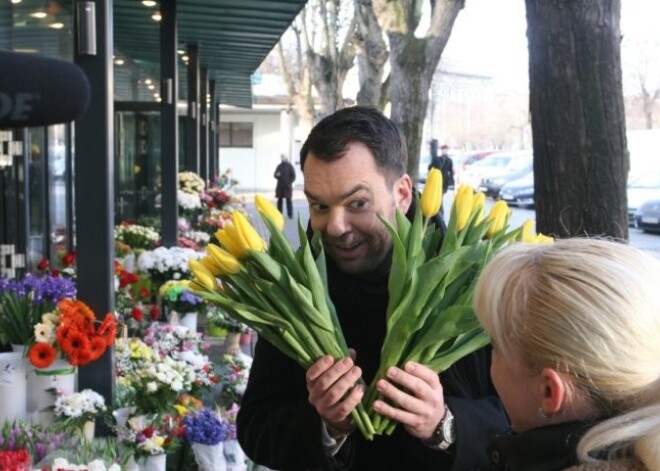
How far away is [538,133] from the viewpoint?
3189mm

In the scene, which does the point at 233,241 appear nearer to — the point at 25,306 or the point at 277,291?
the point at 277,291

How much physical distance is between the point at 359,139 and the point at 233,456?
2.42 metres

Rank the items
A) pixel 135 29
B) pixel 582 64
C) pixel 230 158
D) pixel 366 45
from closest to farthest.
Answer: pixel 582 64
pixel 135 29
pixel 366 45
pixel 230 158

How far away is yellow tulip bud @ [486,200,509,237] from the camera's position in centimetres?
196

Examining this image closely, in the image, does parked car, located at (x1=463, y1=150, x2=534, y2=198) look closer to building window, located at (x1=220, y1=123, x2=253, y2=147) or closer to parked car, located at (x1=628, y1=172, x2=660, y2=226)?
parked car, located at (x1=628, y1=172, x2=660, y2=226)

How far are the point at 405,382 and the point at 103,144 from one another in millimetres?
3284

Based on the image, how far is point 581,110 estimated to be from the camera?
3072 mm

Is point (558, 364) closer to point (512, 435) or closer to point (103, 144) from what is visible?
point (512, 435)

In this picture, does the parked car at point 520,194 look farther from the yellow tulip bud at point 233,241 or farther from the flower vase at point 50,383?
the yellow tulip bud at point 233,241

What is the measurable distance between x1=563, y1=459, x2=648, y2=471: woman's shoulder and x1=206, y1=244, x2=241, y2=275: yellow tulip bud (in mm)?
804

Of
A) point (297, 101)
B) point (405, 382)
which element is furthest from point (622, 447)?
point (297, 101)

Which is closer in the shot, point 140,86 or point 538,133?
point 538,133

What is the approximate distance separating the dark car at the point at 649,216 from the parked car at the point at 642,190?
0.46 meters

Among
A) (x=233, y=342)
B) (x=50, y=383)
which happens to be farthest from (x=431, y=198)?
(x=233, y=342)
